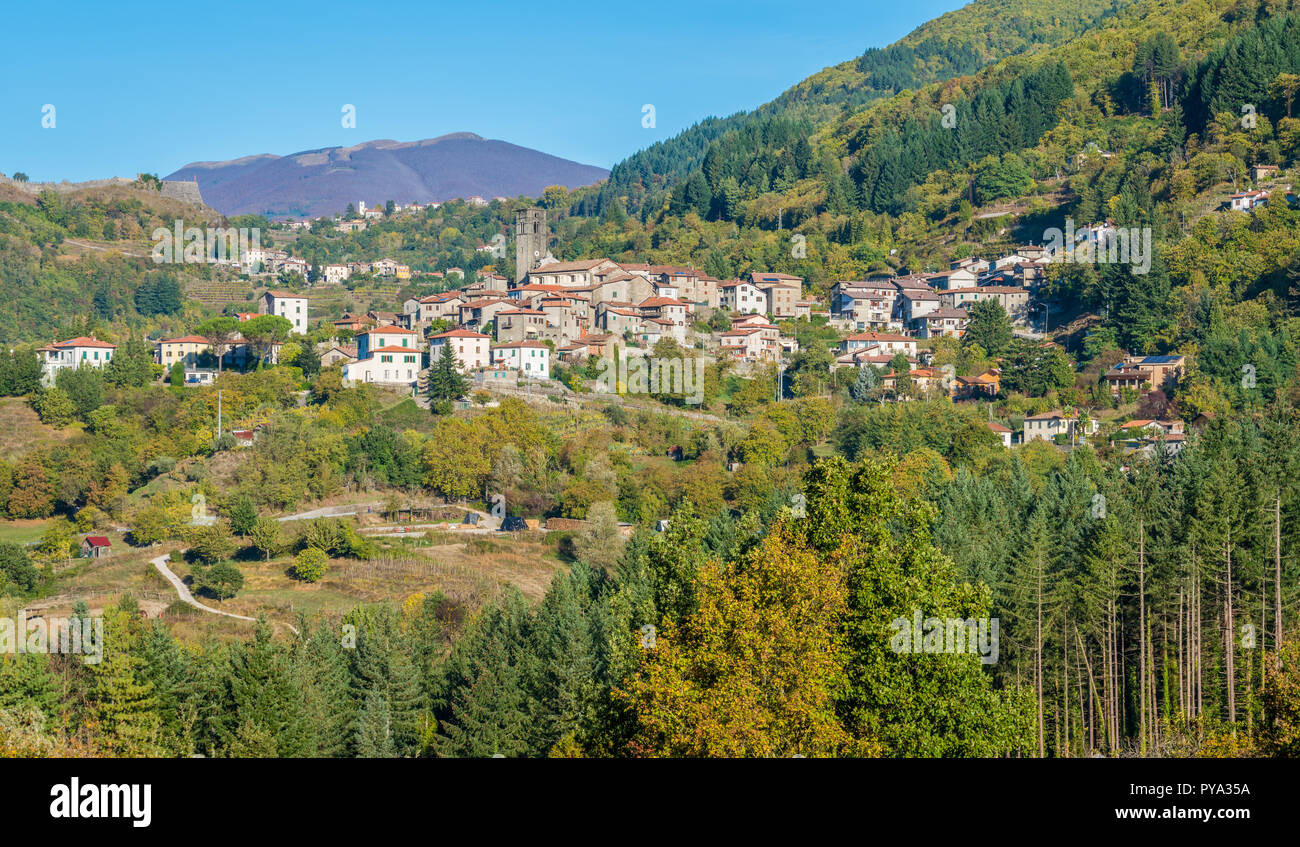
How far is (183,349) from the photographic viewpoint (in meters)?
87.2

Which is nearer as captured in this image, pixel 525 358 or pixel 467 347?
pixel 525 358

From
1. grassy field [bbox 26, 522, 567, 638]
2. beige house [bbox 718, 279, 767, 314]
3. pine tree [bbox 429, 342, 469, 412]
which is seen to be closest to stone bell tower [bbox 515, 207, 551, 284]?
beige house [bbox 718, 279, 767, 314]

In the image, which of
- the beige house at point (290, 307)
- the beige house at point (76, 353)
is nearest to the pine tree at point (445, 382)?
the beige house at point (76, 353)

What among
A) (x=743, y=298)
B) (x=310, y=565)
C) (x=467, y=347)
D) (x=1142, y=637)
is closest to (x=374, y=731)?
(x=1142, y=637)

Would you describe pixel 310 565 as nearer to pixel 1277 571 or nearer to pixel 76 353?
pixel 1277 571

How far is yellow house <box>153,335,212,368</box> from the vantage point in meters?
86.8

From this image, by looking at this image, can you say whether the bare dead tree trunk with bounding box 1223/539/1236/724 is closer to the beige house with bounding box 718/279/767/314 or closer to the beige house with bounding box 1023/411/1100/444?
the beige house with bounding box 1023/411/1100/444

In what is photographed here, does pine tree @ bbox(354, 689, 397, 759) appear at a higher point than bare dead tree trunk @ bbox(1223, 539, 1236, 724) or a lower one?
lower

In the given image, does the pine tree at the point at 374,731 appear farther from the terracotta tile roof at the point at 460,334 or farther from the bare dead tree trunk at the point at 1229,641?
the terracotta tile roof at the point at 460,334

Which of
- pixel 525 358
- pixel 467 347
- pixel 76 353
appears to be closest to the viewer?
pixel 525 358

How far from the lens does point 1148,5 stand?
167 metres

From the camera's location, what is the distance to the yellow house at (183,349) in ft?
285
